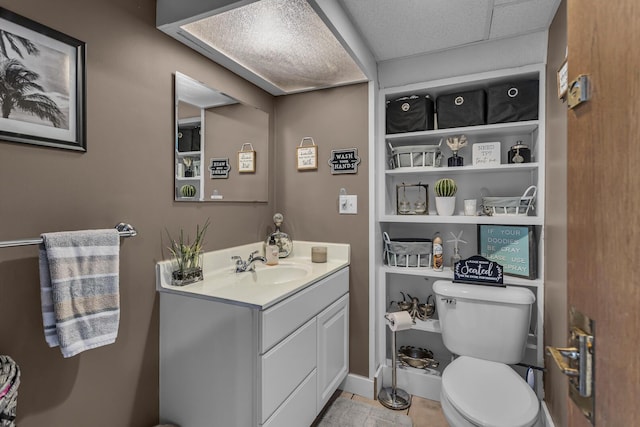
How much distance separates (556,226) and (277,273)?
1.53 m

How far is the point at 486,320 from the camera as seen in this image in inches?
66.1

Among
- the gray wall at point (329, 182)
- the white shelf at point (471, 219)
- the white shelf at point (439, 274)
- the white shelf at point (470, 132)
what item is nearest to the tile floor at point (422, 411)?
the gray wall at point (329, 182)

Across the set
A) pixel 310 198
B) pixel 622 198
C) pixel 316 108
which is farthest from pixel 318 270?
pixel 622 198

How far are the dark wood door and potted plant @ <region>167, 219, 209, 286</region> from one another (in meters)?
1.45

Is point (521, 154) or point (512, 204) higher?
point (521, 154)

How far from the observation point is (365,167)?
6.65 feet

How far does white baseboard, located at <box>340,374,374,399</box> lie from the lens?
201 cm

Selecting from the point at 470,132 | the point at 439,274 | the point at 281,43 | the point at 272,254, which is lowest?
the point at 439,274

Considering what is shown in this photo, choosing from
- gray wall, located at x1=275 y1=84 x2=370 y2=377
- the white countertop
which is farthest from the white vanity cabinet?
gray wall, located at x1=275 y1=84 x2=370 y2=377

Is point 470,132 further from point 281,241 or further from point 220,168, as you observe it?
point 220,168

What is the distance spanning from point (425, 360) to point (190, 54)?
237 centimetres

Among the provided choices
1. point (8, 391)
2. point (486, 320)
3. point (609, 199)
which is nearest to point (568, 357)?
point (609, 199)

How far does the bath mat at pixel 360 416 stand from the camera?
1.75 metres

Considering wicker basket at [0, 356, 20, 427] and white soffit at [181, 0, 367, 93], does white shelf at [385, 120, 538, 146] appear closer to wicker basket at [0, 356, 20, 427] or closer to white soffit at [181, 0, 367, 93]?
white soffit at [181, 0, 367, 93]
